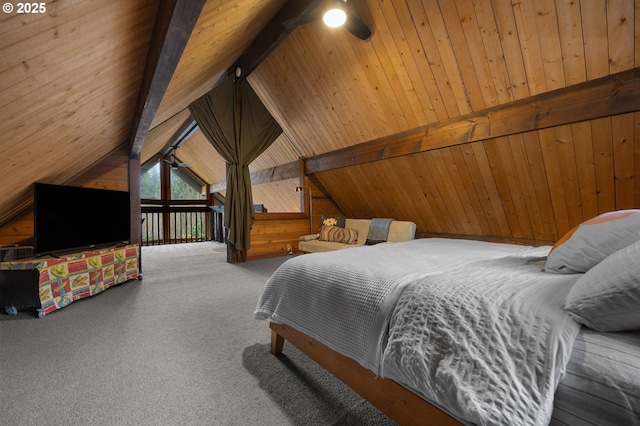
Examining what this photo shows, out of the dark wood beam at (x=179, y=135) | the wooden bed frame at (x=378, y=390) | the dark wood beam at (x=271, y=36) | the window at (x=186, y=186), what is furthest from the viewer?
the window at (x=186, y=186)

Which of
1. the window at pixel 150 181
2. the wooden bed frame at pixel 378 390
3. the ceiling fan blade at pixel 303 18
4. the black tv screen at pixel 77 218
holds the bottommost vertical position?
the wooden bed frame at pixel 378 390

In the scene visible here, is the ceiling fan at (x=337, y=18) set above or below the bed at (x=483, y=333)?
above

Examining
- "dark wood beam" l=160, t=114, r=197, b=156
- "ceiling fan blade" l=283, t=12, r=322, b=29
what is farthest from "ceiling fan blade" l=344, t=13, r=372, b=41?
"dark wood beam" l=160, t=114, r=197, b=156

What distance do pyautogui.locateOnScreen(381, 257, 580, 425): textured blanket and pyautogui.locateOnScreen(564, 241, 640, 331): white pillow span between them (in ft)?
0.16

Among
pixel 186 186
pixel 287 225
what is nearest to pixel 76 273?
pixel 287 225

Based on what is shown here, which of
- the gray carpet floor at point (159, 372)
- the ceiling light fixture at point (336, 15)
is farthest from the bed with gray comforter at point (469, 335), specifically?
the ceiling light fixture at point (336, 15)

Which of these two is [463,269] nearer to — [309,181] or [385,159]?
[385,159]

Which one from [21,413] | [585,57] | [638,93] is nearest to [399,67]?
[585,57]

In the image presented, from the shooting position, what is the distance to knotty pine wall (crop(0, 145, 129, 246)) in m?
3.16

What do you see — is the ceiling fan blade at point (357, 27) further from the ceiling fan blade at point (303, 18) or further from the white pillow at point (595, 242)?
the white pillow at point (595, 242)

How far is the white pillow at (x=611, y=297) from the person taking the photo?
0.69m

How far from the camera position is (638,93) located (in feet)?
6.11

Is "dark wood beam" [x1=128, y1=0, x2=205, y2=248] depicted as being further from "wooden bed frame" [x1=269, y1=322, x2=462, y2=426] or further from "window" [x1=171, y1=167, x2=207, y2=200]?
"window" [x1=171, y1=167, x2=207, y2=200]

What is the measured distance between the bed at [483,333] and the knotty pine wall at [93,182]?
3.43 m
